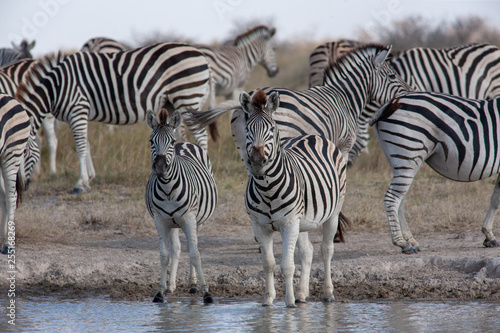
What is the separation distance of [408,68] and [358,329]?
20.6 ft

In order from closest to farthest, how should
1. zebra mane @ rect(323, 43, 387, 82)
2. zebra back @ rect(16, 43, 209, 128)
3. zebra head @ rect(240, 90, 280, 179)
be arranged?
zebra head @ rect(240, 90, 280, 179) → zebra mane @ rect(323, 43, 387, 82) → zebra back @ rect(16, 43, 209, 128)

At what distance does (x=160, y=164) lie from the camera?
17.5 ft

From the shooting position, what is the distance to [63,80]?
32.2 ft

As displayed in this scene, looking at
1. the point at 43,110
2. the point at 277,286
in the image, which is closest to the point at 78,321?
the point at 277,286

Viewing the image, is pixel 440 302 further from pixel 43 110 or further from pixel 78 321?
pixel 43 110

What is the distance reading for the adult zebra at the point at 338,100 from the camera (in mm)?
6805

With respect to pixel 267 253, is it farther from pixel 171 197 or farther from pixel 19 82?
pixel 19 82

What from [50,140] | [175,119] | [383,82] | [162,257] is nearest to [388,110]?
[383,82]

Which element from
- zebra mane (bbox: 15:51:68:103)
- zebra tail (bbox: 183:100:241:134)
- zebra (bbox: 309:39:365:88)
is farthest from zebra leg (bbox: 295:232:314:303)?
zebra (bbox: 309:39:365:88)

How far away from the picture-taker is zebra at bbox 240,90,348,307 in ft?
15.7

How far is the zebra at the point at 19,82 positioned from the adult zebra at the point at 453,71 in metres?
5.29

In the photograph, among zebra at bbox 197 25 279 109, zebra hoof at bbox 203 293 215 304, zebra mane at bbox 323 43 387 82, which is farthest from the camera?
zebra at bbox 197 25 279 109

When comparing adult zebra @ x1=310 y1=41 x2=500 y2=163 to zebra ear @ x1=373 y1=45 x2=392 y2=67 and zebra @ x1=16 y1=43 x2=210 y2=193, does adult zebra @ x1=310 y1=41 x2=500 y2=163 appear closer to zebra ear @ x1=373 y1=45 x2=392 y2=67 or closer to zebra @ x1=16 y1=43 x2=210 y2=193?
zebra ear @ x1=373 y1=45 x2=392 y2=67

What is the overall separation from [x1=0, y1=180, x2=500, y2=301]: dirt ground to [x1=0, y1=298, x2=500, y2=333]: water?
0.32 meters
